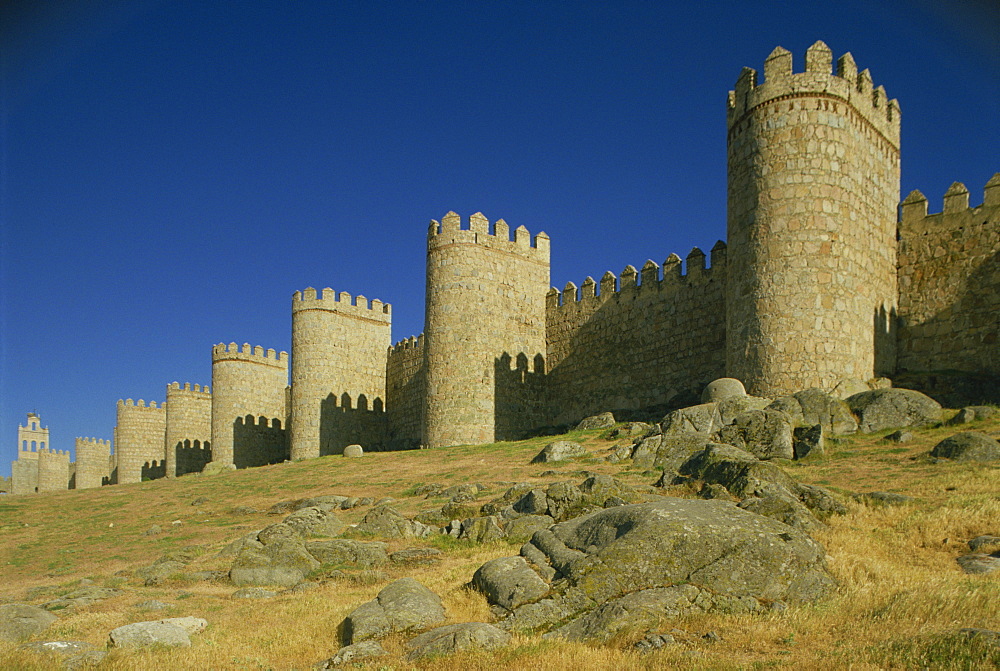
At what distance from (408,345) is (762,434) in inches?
1086

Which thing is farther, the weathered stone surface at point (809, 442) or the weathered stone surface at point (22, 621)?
the weathered stone surface at point (809, 442)

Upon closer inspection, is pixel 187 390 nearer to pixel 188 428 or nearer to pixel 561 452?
pixel 188 428

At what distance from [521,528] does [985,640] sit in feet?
27.3

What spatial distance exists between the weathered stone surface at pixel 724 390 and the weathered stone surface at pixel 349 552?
11.4 meters

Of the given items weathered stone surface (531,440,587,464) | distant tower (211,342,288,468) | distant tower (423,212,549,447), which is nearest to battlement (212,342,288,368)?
distant tower (211,342,288,468)

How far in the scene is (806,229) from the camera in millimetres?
22781

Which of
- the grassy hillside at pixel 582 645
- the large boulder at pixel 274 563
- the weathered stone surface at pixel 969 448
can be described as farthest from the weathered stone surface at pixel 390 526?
the weathered stone surface at pixel 969 448

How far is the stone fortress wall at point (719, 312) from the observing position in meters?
22.8

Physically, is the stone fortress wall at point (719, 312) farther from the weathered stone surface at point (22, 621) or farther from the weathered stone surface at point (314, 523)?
the weathered stone surface at point (22, 621)

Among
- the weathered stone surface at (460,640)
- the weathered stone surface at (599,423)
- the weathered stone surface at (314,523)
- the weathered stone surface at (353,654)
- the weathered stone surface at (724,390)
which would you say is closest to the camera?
the weathered stone surface at (460,640)

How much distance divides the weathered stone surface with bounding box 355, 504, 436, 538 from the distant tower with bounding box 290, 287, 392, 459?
87.8 feet

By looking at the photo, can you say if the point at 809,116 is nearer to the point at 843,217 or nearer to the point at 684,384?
the point at 843,217

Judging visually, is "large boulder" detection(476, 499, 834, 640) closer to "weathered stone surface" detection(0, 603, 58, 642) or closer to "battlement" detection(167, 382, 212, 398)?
"weathered stone surface" detection(0, 603, 58, 642)

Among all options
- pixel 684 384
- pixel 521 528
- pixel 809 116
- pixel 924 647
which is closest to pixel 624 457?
pixel 521 528
